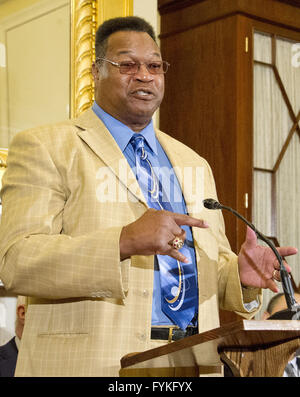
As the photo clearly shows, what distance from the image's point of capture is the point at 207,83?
3.65 meters

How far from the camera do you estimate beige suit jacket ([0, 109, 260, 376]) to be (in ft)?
6.06

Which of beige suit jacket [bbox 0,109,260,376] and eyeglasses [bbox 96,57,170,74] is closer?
beige suit jacket [bbox 0,109,260,376]

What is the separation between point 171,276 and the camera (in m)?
2.10

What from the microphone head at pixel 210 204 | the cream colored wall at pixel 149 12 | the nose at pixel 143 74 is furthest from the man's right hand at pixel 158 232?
the cream colored wall at pixel 149 12

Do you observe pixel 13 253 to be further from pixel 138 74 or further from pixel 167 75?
pixel 167 75

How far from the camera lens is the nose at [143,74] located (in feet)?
7.55

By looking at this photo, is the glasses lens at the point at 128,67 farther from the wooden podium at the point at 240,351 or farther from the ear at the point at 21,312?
the ear at the point at 21,312

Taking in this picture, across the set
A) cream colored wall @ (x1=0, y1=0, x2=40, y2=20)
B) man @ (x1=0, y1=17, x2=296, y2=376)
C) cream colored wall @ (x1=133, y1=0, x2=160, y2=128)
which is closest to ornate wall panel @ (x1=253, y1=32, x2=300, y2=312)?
cream colored wall @ (x1=133, y1=0, x2=160, y2=128)

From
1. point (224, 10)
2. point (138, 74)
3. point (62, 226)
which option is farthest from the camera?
point (224, 10)

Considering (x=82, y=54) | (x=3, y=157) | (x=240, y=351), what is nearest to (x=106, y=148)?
(x=240, y=351)

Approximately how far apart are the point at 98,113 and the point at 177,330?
0.77 m

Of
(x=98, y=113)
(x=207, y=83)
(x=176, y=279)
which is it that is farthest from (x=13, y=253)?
(x=207, y=83)

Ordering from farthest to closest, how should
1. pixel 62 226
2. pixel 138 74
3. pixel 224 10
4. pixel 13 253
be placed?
pixel 224 10 → pixel 138 74 → pixel 62 226 → pixel 13 253
